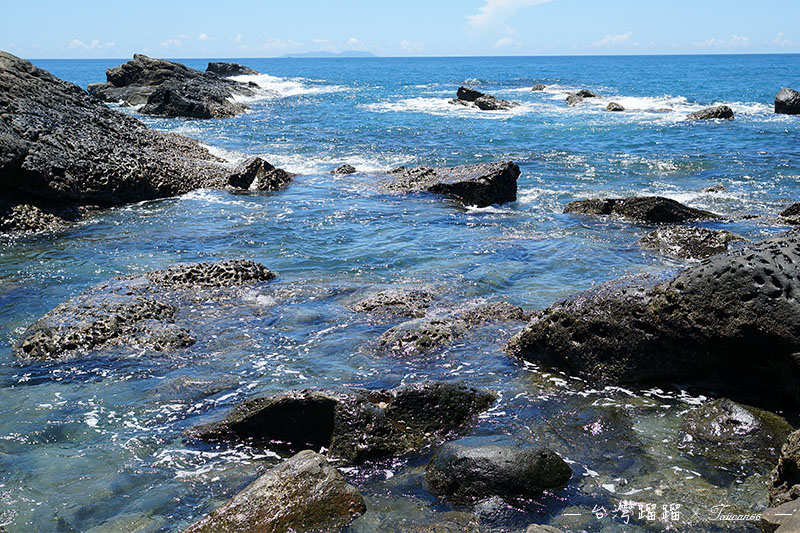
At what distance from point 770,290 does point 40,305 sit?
1009 centimetres

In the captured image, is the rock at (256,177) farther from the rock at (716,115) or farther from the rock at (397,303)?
the rock at (716,115)

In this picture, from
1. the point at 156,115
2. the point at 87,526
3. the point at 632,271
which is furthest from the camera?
the point at 156,115

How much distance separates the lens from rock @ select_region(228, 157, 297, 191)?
1956cm

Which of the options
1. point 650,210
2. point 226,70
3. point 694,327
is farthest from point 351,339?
point 226,70

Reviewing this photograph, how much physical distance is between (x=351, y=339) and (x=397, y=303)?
4.48 ft

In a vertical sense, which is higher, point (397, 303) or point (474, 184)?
point (474, 184)

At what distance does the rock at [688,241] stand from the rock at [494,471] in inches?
321

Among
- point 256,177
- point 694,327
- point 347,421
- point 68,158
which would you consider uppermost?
point 68,158

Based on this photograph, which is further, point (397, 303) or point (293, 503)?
point (397, 303)

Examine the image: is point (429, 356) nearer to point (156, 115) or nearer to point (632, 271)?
point (632, 271)

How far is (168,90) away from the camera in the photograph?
38.9 meters

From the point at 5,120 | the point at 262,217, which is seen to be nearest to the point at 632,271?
the point at 262,217

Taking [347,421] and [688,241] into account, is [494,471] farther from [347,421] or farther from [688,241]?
[688,241]

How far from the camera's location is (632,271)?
12.0 metres
